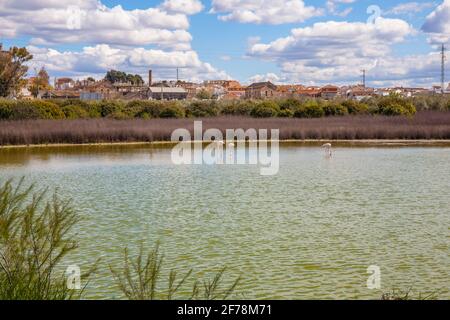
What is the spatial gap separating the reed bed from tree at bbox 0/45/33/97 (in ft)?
60.7

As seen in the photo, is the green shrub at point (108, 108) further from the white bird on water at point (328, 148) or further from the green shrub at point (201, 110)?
the white bird on water at point (328, 148)

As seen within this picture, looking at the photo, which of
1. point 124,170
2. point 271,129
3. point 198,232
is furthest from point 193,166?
point 271,129

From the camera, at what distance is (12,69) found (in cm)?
4712

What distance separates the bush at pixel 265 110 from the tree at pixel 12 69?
18623mm

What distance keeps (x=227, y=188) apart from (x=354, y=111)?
1033 inches

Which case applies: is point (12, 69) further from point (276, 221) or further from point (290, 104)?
point (276, 221)

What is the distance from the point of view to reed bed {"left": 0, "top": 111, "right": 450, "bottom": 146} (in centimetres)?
2723

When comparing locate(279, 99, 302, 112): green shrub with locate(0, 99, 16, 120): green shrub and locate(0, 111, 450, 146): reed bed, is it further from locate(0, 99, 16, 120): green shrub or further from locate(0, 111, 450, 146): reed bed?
locate(0, 99, 16, 120): green shrub

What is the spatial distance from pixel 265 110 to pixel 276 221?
2789cm

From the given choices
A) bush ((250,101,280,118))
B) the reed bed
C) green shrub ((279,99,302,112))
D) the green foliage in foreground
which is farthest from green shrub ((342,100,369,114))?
the reed bed

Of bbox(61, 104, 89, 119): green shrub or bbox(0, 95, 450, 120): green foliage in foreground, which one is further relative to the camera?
bbox(0, 95, 450, 120): green foliage in foreground

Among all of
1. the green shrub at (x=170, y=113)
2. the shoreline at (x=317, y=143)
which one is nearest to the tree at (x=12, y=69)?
the green shrub at (x=170, y=113)

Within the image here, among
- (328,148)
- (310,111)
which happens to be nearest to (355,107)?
(310,111)
